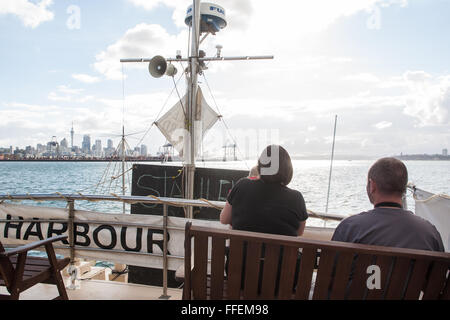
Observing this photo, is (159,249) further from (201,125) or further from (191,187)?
(201,125)

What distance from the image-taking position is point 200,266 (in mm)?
1778

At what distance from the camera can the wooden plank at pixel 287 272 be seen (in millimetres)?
1620

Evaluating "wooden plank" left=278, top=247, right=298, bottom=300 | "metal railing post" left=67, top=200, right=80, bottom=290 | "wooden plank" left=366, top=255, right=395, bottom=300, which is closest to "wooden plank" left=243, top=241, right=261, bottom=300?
"wooden plank" left=278, top=247, right=298, bottom=300

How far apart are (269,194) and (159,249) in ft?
6.73

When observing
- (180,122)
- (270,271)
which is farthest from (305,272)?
(180,122)

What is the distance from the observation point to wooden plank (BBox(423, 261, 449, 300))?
1538 millimetres

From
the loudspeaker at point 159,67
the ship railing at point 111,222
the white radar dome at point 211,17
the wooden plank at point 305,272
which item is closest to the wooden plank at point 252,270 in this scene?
the wooden plank at point 305,272

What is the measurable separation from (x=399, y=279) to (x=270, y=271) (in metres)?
0.68

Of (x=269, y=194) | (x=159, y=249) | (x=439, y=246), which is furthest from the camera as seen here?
(x=159, y=249)

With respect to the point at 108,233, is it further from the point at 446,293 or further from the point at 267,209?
the point at 446,293

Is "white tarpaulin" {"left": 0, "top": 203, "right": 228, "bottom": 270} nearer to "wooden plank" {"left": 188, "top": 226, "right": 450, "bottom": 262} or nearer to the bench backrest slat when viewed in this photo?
the bench backrest slat
